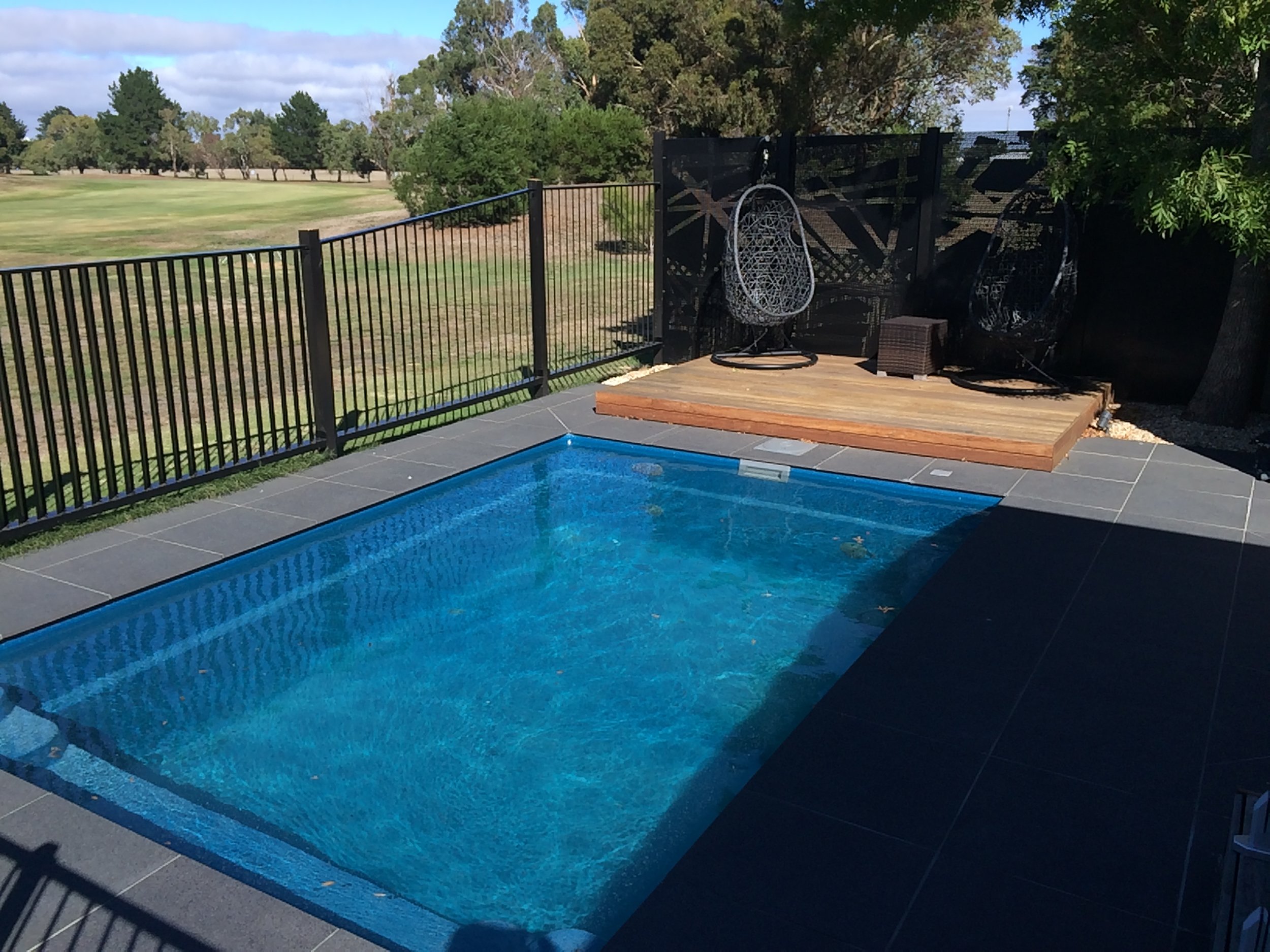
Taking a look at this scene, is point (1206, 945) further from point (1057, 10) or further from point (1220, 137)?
point (1057, 10)

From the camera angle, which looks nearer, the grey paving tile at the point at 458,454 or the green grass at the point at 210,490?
the green grass at the point at 210,490

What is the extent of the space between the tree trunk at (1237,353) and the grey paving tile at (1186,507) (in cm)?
163

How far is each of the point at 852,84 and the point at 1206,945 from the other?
23.9 meters

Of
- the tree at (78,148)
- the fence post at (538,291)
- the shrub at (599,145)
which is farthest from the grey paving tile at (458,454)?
the tree at (78,148)

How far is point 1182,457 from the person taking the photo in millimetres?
6207

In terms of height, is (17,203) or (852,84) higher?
(852,84)

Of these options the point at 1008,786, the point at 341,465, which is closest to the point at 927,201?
the point at 341,465

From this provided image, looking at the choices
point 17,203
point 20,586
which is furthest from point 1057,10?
point 17,203

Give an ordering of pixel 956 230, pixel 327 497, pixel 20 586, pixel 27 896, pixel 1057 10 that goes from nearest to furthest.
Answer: pixel 27 896
pixel 20 586
pixel 327 497
pixel 1057 10
pixel 956 230

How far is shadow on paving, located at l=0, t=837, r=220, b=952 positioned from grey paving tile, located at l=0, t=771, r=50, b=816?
29 centimetres

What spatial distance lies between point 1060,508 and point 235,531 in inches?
166

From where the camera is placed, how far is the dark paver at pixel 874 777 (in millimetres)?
2689

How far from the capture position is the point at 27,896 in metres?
2.38

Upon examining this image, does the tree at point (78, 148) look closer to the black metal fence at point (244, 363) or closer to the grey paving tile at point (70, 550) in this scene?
the black metal fence at point (244, 363)
